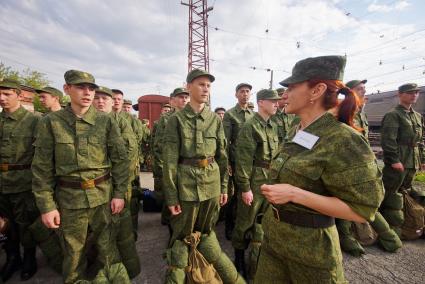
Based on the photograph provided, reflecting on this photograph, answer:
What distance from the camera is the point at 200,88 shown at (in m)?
2.73

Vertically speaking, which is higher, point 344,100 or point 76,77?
point 76,77

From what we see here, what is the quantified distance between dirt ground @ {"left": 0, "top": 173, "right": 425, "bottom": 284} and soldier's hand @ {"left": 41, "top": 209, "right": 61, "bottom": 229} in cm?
119

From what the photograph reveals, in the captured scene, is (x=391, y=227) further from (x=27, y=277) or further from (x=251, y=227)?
(x=27, y=277)

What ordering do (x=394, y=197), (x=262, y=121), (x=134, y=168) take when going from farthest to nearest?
1. (x=134, y=168)
2. (x=394, y=197)
3. (x=262, y=121)

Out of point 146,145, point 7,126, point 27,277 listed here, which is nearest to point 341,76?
point 7,126

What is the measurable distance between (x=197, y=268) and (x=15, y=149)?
2.76 metres

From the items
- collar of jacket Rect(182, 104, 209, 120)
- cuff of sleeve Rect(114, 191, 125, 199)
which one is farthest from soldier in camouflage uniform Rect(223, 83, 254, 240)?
cuff of sleeve Rect(114, 191, 125, 199)

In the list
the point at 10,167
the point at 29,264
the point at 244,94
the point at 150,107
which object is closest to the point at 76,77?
the point at 10,167

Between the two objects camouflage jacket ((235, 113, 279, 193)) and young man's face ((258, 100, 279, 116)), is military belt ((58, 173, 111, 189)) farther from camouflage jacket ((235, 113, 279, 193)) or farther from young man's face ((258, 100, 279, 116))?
young man's face ((258, 100, 279, 116))

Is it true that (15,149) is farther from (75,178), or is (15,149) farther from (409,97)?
(409,97)

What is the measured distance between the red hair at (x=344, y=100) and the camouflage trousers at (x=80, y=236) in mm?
2377

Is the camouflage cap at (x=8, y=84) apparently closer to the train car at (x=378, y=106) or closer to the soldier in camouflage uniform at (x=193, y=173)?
the soldier in camouflage uniform at (x=193, y=173)

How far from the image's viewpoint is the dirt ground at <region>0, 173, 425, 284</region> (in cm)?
292

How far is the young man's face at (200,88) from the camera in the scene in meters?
2.73
